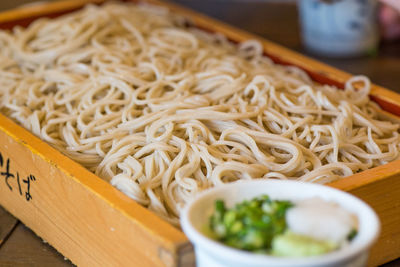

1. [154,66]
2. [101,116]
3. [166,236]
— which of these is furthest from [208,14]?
[166,236]

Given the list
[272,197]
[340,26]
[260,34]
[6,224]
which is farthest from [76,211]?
[260,34]

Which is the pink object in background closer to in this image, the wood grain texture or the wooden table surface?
the wooden table surface

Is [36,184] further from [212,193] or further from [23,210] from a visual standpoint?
[212,193]

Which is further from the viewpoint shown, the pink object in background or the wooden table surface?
the pink object in background

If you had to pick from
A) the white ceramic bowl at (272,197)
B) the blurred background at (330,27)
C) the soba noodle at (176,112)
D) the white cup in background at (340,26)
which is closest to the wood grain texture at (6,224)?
the soba noodle at (176,112)

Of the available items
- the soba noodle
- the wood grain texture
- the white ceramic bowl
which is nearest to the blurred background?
the soba noodle

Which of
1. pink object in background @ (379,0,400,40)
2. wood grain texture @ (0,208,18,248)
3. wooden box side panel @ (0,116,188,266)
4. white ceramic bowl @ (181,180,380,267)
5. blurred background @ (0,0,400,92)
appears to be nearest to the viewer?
white ceramic bowl @ (181,180,380,267)
